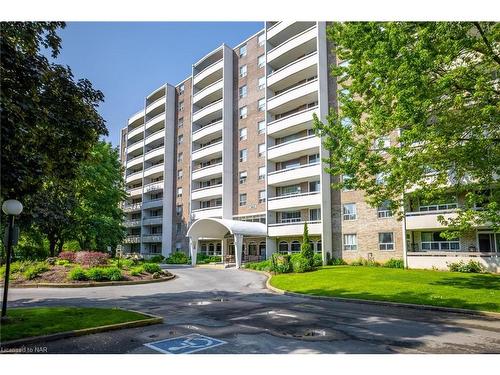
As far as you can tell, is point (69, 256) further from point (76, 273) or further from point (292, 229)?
point (292, 229)

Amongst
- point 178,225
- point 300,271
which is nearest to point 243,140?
point 178,225

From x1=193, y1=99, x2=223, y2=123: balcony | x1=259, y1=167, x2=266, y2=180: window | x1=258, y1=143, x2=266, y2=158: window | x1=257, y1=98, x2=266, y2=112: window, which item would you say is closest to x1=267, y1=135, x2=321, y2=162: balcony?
x1=258, y1=143, x2=266, y2=158: window

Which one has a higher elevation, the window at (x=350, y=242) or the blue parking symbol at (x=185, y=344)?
the window at (x=350, y=242)

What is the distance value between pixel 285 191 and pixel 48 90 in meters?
29.7

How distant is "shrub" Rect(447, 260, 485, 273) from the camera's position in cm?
2362

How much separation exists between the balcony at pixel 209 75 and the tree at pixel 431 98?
31915 millimetres

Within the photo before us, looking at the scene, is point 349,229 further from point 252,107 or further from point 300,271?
point 252,107

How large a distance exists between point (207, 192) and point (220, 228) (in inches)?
341

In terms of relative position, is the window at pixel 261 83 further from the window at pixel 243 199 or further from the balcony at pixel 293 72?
the window at pixel 243 199

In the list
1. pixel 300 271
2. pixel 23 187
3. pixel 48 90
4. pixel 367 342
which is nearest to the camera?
pixel 367 342

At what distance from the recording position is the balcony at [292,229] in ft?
108

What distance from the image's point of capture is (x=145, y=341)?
26.4 ft

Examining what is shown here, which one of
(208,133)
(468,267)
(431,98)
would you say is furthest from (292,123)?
(431,98)

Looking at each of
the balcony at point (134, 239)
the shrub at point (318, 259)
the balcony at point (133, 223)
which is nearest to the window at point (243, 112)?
the shrub at point (318, 259)
